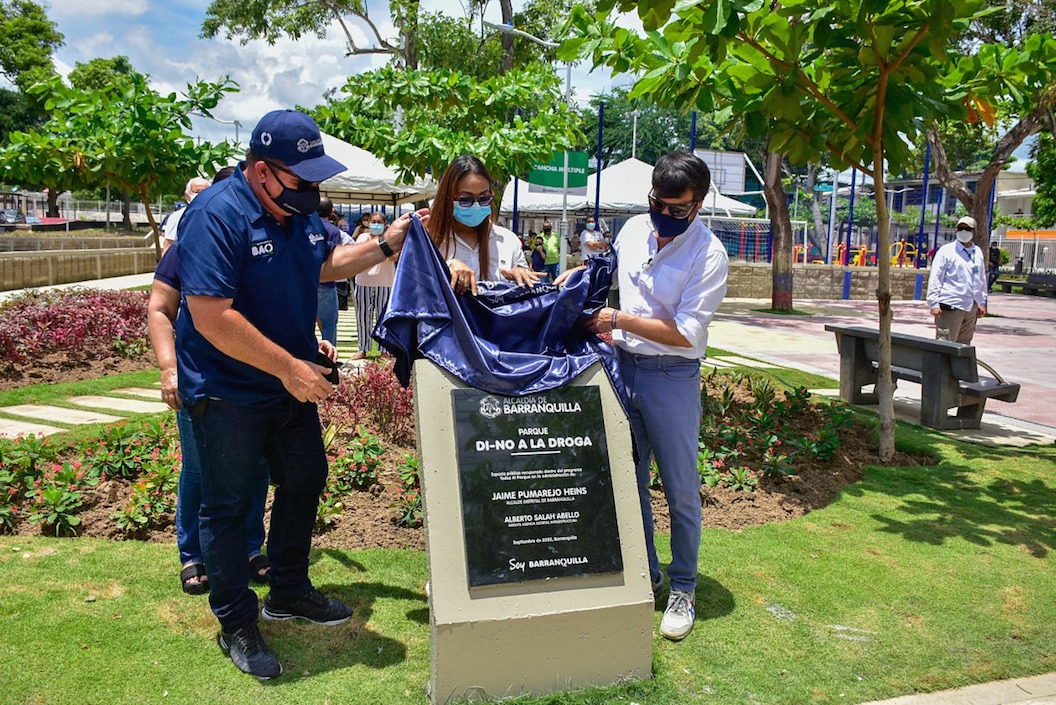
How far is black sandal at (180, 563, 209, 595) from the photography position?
3781 millimetres

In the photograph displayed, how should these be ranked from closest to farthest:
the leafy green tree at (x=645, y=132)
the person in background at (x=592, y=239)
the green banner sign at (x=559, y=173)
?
the green banner sign at (x=559, y=173)
the person in background at (x=592, y=239)
the leafy green tree at (x=645, y=132)

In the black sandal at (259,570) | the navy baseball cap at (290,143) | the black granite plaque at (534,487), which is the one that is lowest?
the black sandal at (259,570)

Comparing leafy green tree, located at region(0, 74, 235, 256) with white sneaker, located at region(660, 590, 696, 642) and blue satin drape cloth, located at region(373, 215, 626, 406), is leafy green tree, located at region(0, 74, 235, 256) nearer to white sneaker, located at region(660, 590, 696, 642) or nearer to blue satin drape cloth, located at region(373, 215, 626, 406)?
blue satin drape cloth, located at region(373, 215, 626, 406)

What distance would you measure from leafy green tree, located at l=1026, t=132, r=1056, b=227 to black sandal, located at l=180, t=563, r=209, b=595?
113 ft

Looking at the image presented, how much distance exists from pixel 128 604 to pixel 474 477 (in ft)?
5.64

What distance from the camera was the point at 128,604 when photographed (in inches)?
144

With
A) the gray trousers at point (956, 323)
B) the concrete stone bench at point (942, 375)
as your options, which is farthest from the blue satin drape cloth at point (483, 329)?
the gray trousers at point (956, 323)

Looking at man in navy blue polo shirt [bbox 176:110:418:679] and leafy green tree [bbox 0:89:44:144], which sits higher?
leafy green tree [bbox 0:89:44:144]

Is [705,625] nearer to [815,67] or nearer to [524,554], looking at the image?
[524,554]

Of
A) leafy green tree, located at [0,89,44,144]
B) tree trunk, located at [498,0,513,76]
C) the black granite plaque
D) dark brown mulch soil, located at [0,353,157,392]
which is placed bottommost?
dark brown mulch soil, located at [0,353,157,392]

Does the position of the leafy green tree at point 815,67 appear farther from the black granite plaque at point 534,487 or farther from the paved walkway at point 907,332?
the paved walkway at point 907,332

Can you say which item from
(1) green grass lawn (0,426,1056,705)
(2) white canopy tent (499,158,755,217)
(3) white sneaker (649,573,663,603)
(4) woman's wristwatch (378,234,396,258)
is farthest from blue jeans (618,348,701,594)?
(2) white canopy tent (499,158,755,217)

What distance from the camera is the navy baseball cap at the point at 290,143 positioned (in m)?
3.05

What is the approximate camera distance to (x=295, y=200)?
10.3 feet
